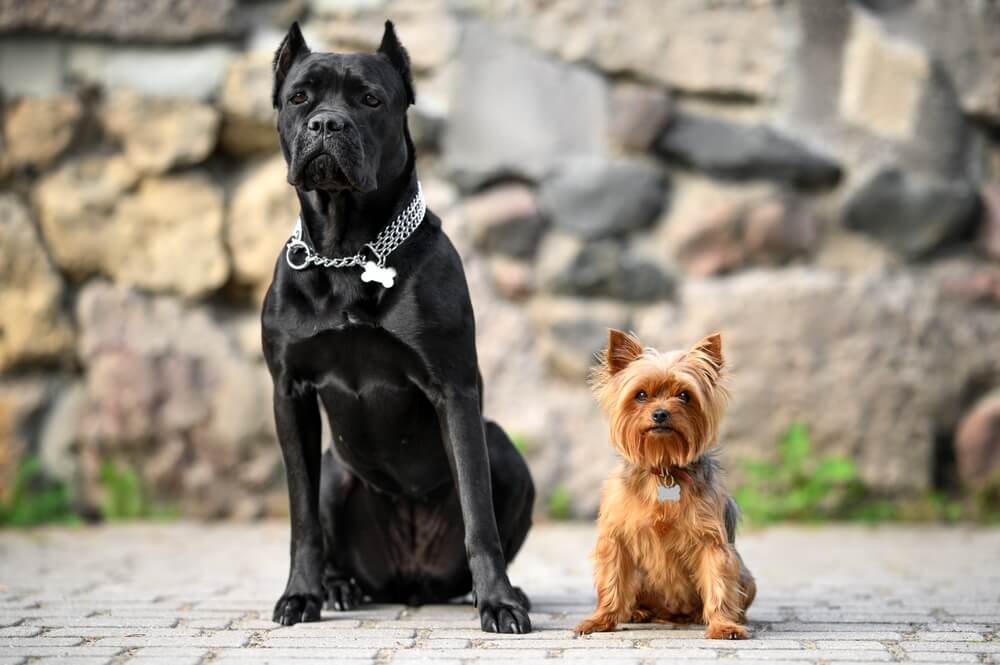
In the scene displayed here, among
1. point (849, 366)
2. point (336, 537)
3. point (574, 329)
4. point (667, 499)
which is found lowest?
point (336, 537)

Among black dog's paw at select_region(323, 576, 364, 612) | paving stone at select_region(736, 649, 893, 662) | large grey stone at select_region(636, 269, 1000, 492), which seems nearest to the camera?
paving stone at select_region(736, 649, 893, 662)

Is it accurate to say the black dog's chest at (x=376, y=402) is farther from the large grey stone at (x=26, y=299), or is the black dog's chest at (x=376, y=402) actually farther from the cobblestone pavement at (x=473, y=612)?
the large grey stone at (x=26, y=299)

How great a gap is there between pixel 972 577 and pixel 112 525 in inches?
174

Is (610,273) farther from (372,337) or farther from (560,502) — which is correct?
Answer: (372,337)

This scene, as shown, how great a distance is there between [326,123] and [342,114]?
7cm

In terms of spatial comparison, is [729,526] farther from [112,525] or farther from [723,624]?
[112,525]

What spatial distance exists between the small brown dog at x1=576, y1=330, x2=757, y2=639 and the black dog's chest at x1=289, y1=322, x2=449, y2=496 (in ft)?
2.16

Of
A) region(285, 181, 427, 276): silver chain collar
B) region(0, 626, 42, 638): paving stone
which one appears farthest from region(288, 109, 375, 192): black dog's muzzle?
region(0, 626, 42, 638): paving stone

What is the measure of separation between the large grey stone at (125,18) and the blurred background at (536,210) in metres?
0.01

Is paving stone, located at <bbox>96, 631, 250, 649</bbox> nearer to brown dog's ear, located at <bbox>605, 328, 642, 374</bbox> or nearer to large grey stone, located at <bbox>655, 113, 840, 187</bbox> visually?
brown dog's ear, located at <bbox>605, 328, 642, 374</bbox>

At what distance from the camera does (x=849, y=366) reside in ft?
21.3

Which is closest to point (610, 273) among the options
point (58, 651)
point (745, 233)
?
point (745, 233)

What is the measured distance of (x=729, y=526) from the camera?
358 cm

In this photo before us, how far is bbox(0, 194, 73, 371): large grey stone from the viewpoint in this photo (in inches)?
263
